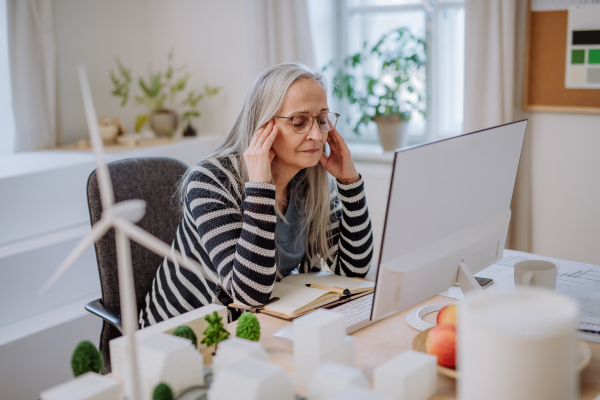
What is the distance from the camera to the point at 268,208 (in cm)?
140

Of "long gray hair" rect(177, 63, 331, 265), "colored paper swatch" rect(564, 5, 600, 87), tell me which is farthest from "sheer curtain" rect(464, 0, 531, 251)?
"long gray hair" rect(177, 63, 331, 265)

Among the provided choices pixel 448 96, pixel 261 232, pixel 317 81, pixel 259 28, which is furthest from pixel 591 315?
pixel 259 28

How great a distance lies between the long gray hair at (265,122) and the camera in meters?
1.51

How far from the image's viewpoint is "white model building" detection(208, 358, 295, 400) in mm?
785

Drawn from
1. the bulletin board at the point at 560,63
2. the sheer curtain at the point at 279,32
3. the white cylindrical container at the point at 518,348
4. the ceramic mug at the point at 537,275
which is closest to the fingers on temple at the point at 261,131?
the ceramic mug at the point at 537,275

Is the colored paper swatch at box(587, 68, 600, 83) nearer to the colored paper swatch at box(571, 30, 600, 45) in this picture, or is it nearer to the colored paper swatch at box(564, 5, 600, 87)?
the colored paper swatch at box(564, 5, 600, 87)

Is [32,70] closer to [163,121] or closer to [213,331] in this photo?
[163,121]

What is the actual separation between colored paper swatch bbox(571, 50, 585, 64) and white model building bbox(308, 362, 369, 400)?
79.4 inches

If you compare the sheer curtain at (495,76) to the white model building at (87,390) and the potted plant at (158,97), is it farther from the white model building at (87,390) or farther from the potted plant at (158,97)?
the white model building at (87,390)

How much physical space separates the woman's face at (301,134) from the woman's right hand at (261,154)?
0.03 meters

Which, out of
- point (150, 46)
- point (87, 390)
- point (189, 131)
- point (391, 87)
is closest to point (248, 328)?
point (87, 390)

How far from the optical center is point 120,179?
166 cm

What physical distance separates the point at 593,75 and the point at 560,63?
0.14 meters

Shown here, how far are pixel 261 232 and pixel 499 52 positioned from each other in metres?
1.58
